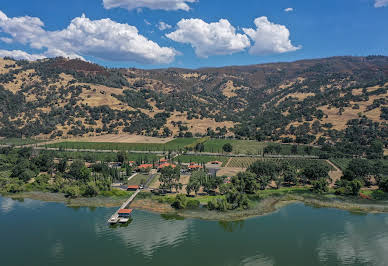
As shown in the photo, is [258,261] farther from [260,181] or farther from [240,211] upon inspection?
[260,181]

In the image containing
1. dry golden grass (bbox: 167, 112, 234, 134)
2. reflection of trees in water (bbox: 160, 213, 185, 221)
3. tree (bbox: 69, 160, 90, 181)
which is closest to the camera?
reflection of trees in water (bbox: 160, 213, 185, 221)

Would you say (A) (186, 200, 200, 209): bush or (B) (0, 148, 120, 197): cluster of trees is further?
(B) (0, 148, 120, 197): cluster of trees

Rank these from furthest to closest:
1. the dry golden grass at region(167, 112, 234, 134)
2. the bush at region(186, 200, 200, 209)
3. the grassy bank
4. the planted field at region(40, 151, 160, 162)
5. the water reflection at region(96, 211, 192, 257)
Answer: the dry golden grass at region(167, 112, 234, 134), the planted field at region(40, 151, 160, 162), the bush at region(186, 200, 200, 209), the grassy bank, the water reflection at region(96, 211, 192, 257)

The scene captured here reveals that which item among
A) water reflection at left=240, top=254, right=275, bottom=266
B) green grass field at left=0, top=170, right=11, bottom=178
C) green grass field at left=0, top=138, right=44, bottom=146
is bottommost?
water reflection at left=240, top=254, right=275, bottom=266

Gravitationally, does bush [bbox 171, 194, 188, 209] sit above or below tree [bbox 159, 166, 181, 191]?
below

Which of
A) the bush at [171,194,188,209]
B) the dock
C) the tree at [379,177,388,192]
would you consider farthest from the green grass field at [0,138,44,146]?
the tree at [379,177,388,192]

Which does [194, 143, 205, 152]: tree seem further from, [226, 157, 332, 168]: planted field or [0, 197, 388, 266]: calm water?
[0, 197, 388, 266]: calm water

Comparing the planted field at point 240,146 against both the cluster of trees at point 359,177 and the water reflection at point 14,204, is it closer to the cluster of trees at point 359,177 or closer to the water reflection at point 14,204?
the cluster of trees at point 359,177
